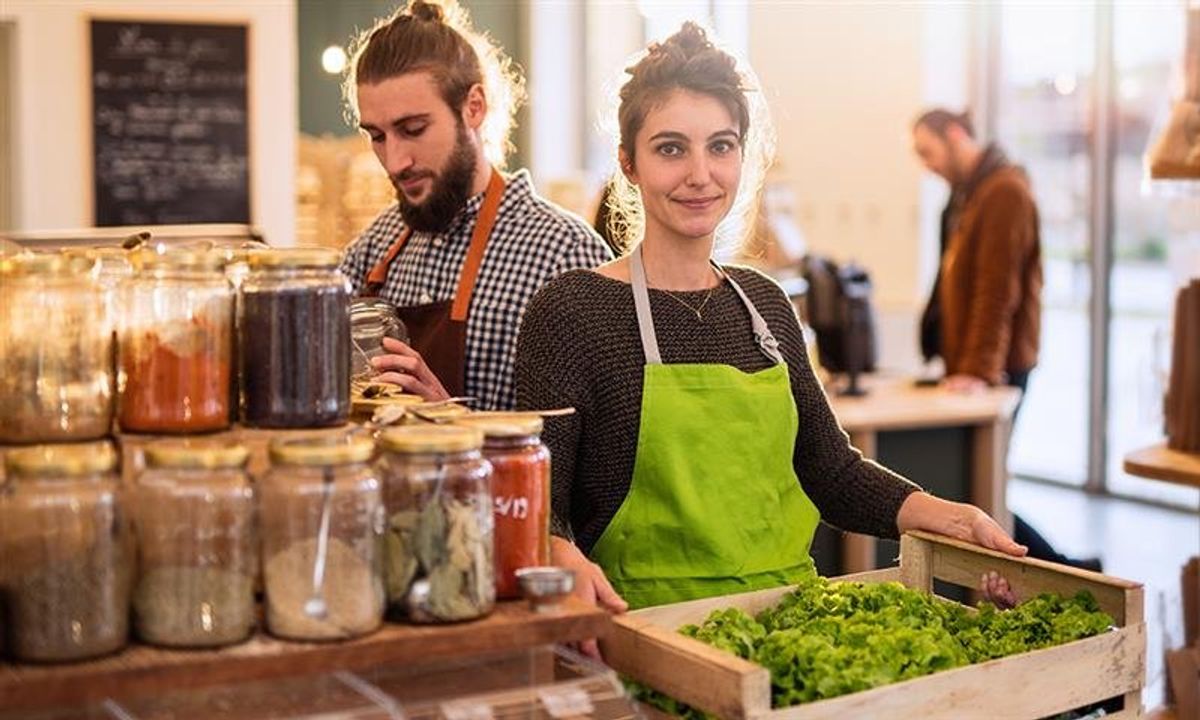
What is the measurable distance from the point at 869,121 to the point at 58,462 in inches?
Answer: 314

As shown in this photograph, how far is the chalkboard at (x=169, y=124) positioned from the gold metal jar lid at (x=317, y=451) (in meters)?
5.07

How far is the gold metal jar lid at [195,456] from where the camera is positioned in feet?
4.76

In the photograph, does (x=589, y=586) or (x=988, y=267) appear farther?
(x=988, y=267)

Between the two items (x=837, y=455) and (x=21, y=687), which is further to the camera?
(x=837, y=455)

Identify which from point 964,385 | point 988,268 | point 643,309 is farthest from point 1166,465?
point 988,268

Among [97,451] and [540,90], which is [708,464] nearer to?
[97,451]

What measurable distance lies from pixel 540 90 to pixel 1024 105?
9.27 ft

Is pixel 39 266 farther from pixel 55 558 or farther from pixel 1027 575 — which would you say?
pixel 1027 575

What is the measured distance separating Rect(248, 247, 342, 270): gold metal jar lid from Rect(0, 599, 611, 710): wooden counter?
1.28 ft

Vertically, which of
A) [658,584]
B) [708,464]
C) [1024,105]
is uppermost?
[1024,105]

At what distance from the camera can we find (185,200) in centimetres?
651

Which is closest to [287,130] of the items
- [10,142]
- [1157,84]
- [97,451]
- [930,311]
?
[10,142]

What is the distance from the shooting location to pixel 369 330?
8.71 ft

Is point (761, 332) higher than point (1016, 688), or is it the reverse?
point (761, 332)
